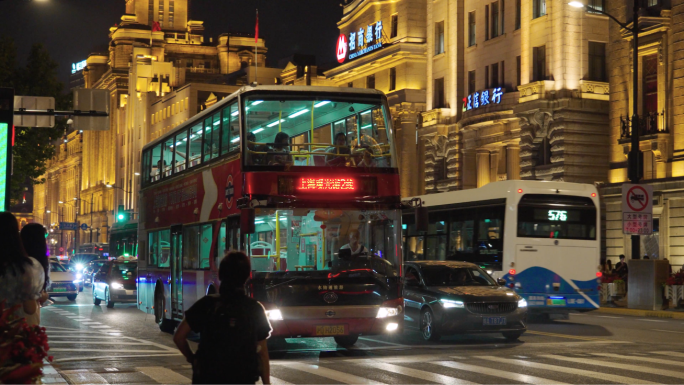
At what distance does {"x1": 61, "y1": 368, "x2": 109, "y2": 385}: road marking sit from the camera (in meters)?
12.7

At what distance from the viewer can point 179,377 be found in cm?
1303

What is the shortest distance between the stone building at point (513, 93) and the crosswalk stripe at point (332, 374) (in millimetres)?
34389

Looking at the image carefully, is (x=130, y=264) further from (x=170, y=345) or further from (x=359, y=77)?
(x=359, y=77)

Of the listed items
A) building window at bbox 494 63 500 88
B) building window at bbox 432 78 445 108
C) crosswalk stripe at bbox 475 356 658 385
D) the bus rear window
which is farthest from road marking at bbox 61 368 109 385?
building window at bbox 432 78 445 108

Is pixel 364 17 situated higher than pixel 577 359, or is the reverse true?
pixel 364 17

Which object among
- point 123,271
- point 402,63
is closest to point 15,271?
point 123,271

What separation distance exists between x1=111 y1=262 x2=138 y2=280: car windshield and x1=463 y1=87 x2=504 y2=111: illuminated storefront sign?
2533 centimetres

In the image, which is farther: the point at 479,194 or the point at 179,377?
the point at 479,194

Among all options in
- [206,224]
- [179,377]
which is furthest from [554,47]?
[179,377]

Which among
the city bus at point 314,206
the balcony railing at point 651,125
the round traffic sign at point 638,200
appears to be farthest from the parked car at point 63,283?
the balcony railing at point 651,125

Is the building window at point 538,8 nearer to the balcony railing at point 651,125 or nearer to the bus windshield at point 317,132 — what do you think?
the balcony railing at point 651,125

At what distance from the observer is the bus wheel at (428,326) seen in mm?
18312

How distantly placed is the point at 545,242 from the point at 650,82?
19.1 m

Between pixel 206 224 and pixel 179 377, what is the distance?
5.47 meters
